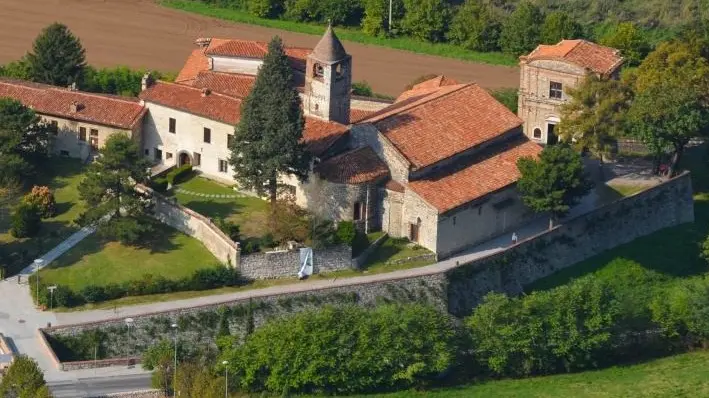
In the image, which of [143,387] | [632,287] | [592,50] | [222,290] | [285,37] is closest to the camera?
[143,387]

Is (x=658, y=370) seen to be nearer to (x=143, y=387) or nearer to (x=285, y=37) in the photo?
(x=143, y=387)

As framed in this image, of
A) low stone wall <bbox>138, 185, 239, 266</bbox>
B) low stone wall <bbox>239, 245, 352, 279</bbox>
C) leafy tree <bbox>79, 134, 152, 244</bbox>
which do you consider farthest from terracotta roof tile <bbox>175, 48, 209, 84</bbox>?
low stone wall <bbox>239, 245, 352, 279</bbox>

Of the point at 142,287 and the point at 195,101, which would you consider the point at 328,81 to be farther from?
the point at 142,287

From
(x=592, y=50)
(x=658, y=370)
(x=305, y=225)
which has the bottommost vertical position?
(x=658, y=370)

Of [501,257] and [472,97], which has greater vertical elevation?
[472,97]

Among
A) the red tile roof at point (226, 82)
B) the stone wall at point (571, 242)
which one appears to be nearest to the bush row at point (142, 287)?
the stone wall at point (571, 242)

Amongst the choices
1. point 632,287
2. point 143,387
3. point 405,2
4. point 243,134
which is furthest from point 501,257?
point 405,2

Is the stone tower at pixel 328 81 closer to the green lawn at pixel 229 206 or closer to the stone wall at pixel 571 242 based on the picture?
the green lawn at pixel 229 206
